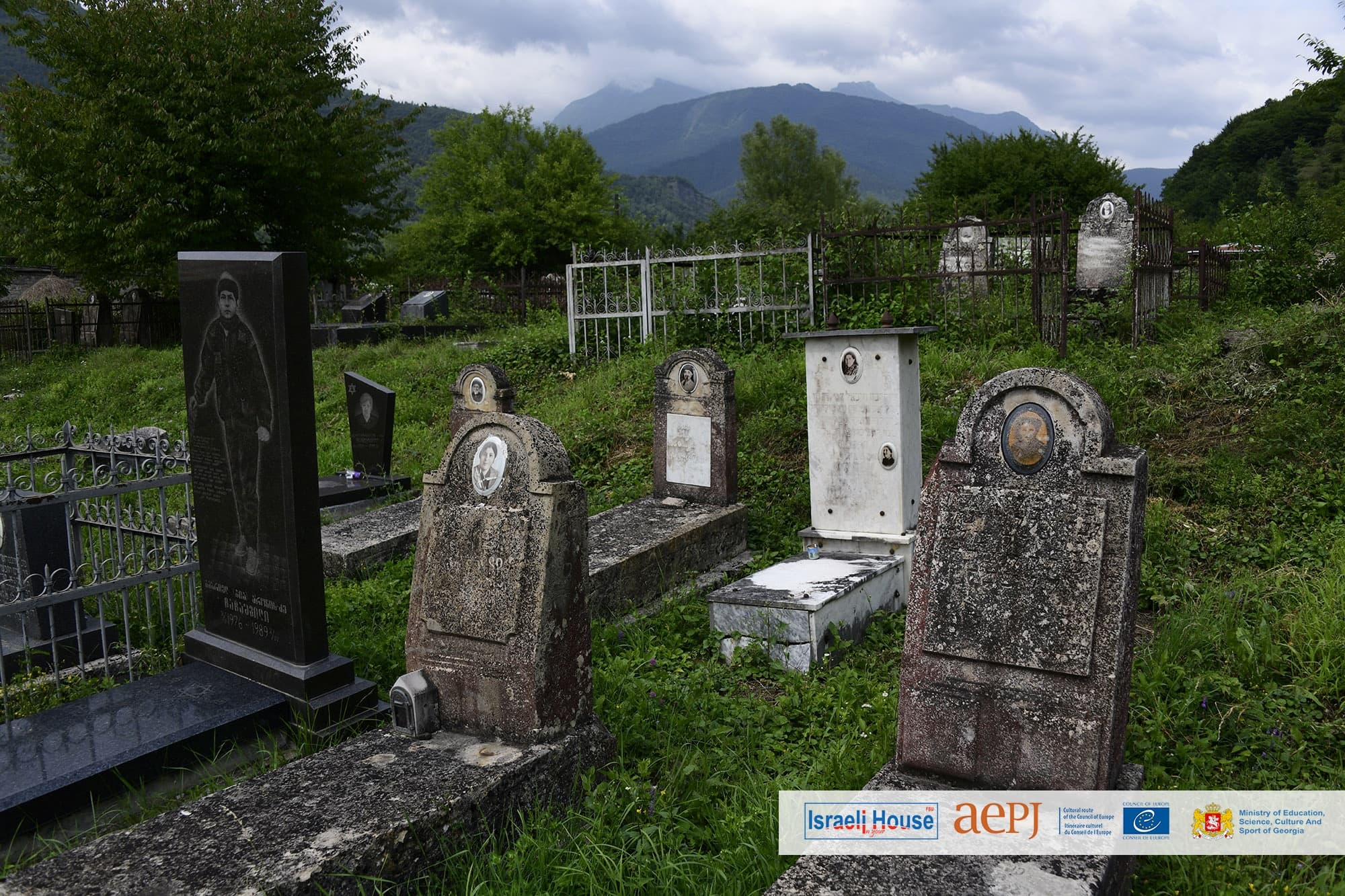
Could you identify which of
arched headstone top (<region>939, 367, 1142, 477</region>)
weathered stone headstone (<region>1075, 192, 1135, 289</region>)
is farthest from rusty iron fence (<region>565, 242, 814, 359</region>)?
arched headstone top (<region>939, 367, 1142, 477</region>)

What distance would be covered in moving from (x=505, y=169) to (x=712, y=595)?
114 feet

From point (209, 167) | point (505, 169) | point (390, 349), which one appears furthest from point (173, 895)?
point (505, 169)

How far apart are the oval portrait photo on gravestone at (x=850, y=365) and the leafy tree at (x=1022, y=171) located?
2153cm

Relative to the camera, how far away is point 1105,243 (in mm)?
12156

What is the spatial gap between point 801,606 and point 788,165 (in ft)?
157

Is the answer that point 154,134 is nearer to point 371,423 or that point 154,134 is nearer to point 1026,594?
point 371,423

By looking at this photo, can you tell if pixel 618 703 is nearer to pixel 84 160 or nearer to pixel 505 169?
pixel 84 160

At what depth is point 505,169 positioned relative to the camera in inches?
1465

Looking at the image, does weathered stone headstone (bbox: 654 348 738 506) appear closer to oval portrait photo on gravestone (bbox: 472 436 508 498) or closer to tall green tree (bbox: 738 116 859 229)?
oval portrait photo on gravestone (bbox: 472 436 508 498)

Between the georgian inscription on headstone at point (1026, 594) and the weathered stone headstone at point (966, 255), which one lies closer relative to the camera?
the georgian inscription on headstone at point (1026, 594)

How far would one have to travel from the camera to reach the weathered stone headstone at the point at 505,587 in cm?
338

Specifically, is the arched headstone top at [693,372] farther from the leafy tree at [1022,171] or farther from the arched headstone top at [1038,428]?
the leafy tree at [1022,171]

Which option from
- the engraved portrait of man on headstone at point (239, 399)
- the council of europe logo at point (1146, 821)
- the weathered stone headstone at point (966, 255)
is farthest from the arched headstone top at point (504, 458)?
the weathered stone headstone at point (966, 255)

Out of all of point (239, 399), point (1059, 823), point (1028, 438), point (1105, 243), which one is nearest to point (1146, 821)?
point (1059, 823)
